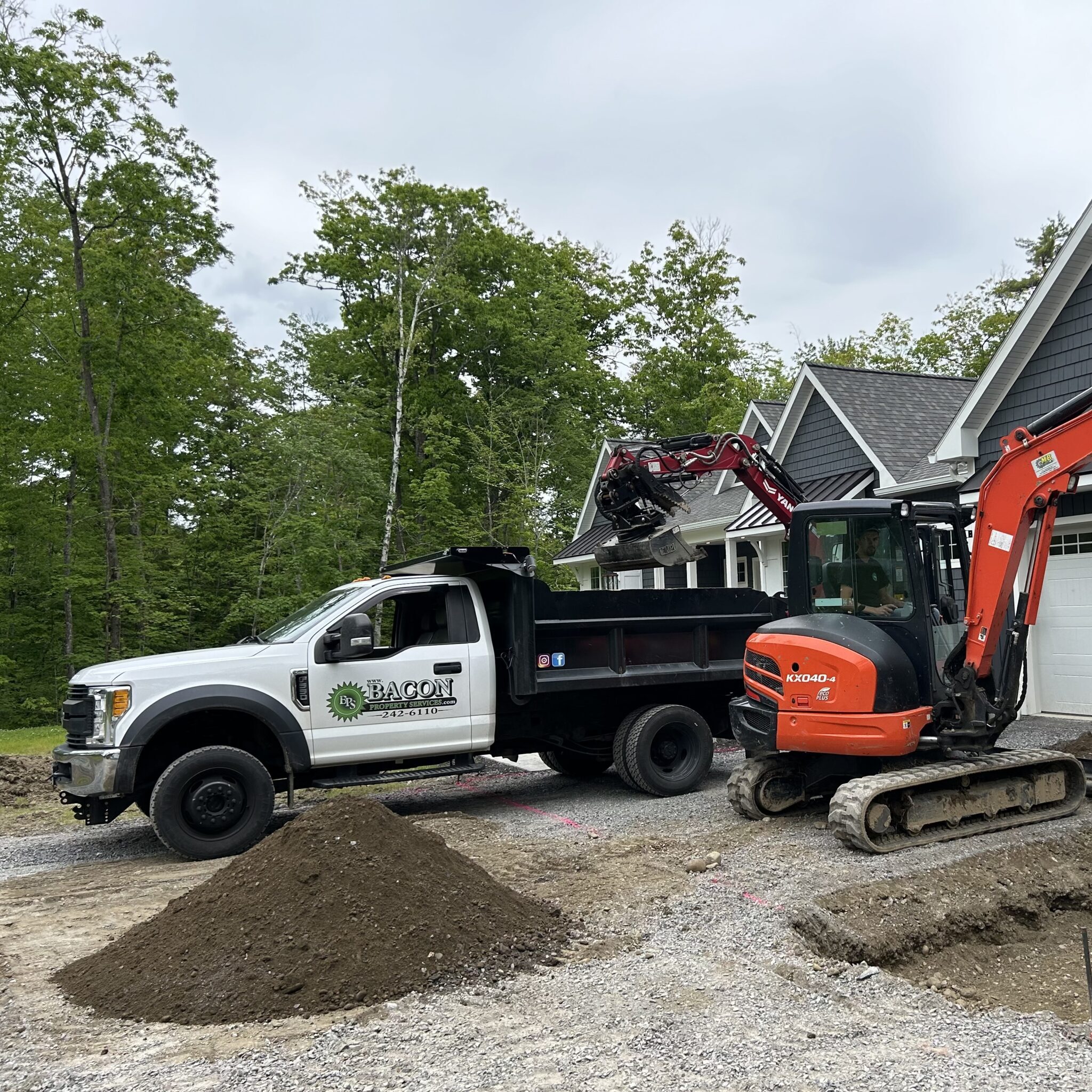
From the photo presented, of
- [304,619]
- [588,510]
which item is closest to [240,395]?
[588,510]

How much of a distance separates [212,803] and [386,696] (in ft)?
5.43

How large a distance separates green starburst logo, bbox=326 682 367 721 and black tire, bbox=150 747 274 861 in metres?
0.76

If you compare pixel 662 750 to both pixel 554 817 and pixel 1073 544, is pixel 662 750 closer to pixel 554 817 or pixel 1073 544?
pixel 554 817

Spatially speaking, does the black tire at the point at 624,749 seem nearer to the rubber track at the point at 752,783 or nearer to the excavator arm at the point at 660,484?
the rubber track at the point at 752,783

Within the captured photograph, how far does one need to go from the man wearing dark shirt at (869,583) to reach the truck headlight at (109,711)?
583 centimetres

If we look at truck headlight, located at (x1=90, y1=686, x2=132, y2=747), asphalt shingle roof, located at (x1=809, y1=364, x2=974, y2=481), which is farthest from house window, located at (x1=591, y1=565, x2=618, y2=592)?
truck headlight, located at (x1=90, y1=686, x2=132, y2=747)

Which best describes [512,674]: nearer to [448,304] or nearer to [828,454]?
[828,454]

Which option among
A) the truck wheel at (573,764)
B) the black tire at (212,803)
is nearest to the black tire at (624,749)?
the truck wheel at (573,764)

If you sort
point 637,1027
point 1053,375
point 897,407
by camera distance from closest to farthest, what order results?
point 637,1027
point 1053,375
point 897,407

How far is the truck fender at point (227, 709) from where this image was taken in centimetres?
773

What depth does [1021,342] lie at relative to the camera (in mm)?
12789

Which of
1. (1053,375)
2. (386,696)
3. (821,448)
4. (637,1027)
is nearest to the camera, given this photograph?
(637,1027)

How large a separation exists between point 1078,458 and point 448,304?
26.7 metres

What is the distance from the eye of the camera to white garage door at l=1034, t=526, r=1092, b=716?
12555 mm
